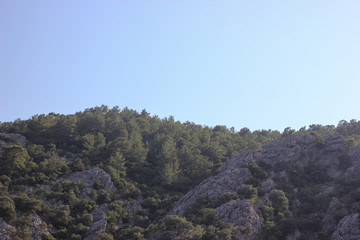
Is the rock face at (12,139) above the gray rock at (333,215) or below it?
above

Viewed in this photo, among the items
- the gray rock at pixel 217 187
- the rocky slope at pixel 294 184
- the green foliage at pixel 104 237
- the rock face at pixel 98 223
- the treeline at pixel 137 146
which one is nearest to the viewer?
the green foliage at pixel 104 237

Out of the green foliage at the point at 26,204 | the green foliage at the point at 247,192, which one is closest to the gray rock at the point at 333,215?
the green foliage at the point at 247,192

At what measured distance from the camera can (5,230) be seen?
140 ft

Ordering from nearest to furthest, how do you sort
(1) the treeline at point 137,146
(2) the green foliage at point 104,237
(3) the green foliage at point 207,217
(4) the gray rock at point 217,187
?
(2) the green foliage at point 104,237 < (3) the green foliage at point 207,217 < (4) the gray rock at point 217,187 < (1) the treeline at point 137,146

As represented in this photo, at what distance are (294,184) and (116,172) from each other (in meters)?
30.1

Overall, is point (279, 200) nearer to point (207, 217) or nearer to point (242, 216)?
point (242, 216)

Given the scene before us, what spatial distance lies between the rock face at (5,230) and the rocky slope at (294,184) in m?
22.0

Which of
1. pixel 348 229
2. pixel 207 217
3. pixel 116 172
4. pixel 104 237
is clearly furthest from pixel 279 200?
pixel 116 172

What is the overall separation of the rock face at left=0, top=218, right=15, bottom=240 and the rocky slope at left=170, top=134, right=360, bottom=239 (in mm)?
22022

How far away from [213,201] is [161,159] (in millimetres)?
21267

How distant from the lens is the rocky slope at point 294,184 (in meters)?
46.0

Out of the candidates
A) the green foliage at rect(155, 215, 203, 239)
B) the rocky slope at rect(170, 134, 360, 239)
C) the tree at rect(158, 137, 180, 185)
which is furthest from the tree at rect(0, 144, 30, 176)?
the green foliage at rect(155, 215, 203, 239)

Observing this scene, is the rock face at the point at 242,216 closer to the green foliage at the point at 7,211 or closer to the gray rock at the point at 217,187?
the gray rock at the point at 217,187

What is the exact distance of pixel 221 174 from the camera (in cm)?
6044
